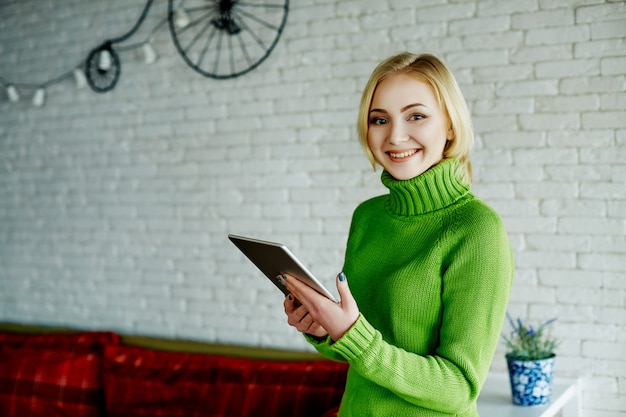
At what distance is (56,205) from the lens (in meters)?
3.46

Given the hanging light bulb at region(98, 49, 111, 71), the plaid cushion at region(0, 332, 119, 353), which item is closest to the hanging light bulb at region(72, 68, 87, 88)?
the hanging light bulb at region(98, 49, 111, 71)

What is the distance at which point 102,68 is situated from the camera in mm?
3221

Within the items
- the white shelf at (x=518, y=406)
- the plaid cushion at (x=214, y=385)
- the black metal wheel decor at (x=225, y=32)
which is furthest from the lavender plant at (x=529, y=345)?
the black metal wheel decor at (x=225, y=32)

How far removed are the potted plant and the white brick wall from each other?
0.68ft

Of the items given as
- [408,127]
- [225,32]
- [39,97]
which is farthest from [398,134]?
[39,97]

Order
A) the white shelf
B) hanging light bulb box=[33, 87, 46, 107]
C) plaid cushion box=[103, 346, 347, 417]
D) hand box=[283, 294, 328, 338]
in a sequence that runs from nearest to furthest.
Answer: hand box=[283, 294, 328, 338]
the white shelf
plaid cushion box=[103, 346, 347, 417]
hanging light bulb box=[33, 87, 46, 107]

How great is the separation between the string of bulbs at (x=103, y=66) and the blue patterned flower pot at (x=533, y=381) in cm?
193

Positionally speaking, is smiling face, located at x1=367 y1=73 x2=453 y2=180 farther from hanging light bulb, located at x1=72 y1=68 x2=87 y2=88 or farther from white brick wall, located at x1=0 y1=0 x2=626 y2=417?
hanging light bulb, located at x1=72 y1=68 x2=87 y2=88

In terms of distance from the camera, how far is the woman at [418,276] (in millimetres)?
1174

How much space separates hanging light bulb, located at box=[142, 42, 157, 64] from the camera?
3.07 m

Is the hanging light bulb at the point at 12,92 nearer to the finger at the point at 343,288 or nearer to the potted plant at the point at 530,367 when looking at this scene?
the potted plant at the point at 530,367

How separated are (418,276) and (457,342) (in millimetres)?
143

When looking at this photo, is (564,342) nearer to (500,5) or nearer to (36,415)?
(500,5)

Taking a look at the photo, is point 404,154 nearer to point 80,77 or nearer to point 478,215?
point 478,215
